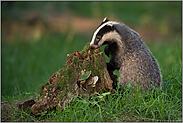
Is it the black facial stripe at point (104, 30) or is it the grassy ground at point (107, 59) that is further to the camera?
the black facial stripe at point (104, 30)

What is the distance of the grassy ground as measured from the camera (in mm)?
3562

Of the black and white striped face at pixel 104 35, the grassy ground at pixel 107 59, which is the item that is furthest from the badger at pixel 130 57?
the grassy ground at pixel 107 59

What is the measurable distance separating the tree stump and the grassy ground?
16 centimetres

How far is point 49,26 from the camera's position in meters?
12.8

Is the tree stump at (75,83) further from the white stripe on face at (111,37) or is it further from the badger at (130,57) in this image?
the badger at (130,57)

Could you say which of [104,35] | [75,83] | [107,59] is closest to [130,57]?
[104,35]

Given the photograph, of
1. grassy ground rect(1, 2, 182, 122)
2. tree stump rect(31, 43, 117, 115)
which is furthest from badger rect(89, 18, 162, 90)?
tree stump rect(31, 43, 117, 115)

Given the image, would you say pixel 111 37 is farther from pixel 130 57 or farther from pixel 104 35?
pixel 130 57

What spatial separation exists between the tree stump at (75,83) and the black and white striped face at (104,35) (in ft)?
0.74

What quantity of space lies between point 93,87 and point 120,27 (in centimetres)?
140

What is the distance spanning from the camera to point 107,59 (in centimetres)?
692

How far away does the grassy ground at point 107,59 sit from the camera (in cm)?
356

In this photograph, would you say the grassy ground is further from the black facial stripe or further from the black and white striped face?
the black facial stripe

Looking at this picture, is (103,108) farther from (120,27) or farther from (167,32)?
(167,32)
